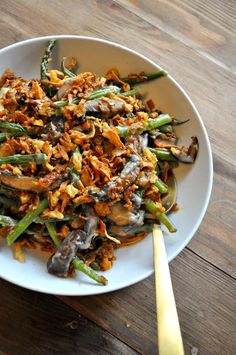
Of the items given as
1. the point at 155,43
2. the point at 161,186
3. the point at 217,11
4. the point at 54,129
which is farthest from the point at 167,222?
the point at 217,11

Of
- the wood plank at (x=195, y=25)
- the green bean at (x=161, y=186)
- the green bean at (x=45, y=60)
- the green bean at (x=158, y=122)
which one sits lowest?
the green bean at (x=161, y=186)

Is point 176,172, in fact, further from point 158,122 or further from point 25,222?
point 25,222

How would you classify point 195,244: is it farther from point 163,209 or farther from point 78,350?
point 78,350

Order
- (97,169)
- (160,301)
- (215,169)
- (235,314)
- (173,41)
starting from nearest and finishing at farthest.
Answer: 1. (160,301)
2. (97,169)
3. (235,314)
4. (215,169)
5. (173,41)

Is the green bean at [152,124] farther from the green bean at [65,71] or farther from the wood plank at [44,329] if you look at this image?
the wood plank at [44,329]

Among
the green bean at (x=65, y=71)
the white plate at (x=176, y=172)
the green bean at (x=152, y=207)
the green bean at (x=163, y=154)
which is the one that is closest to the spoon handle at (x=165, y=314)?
the white plate at (x=176, y=172)

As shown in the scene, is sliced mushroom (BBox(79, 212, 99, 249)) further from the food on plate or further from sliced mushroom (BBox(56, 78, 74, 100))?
Result: sliced mushroom (BBox(56, 78, 74, 100))

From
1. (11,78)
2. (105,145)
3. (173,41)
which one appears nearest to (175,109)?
(105,145)

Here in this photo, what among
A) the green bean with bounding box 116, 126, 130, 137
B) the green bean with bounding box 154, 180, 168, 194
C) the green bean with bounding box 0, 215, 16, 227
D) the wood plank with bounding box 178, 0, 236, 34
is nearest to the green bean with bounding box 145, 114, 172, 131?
the green bean with bounding box 116, 126, 130, 137
